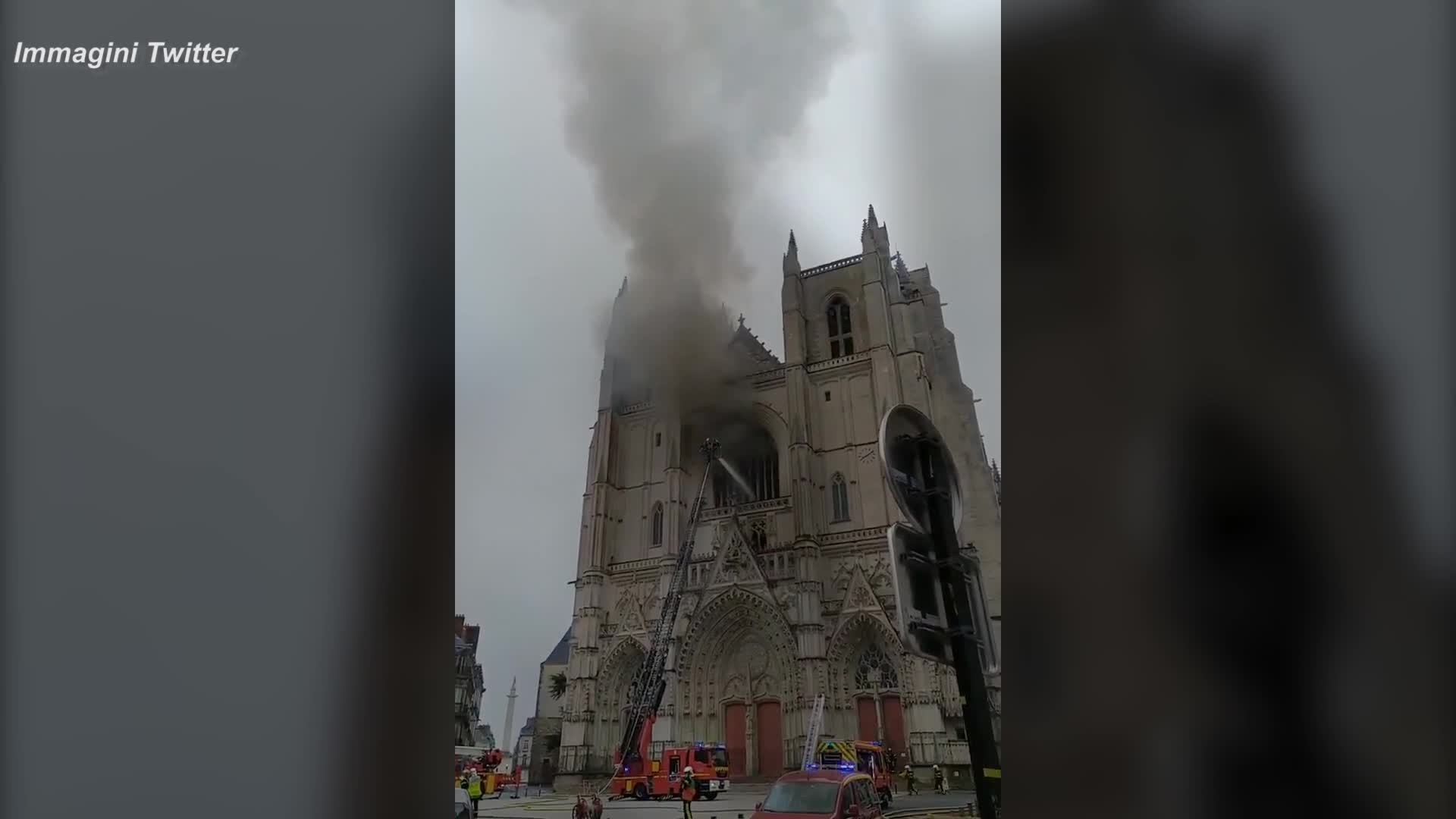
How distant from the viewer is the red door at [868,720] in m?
2.34

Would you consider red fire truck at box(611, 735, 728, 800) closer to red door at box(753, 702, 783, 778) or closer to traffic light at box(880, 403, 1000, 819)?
red door at box(753, 702, 783, 778)

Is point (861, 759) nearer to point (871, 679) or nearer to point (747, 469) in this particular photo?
point (871, 679)

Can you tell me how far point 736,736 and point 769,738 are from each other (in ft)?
0.31

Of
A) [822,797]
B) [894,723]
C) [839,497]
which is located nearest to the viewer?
[822,797]

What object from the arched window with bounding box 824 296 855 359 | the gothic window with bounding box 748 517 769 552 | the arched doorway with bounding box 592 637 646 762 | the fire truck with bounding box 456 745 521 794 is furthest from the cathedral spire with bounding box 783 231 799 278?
the fire truck with bounding box 456 745 521 794

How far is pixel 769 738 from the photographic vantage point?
237 cm

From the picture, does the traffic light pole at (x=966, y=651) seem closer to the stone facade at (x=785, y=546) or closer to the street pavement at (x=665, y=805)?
the street pavement at (x=665, y=805)

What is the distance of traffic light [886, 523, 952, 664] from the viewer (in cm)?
186

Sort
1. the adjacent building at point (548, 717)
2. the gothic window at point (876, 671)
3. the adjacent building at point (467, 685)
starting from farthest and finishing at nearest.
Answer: the adjacent building at point (548, 717)
the gothic window at point (876, 671)
the adjacent building at point (467, 685)

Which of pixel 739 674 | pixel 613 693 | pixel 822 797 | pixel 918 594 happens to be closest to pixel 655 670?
pixel 613 693

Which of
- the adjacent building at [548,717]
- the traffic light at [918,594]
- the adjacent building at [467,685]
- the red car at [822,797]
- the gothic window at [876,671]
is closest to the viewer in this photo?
the traffic light at [918,594]

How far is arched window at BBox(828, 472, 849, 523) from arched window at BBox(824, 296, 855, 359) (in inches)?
14.8

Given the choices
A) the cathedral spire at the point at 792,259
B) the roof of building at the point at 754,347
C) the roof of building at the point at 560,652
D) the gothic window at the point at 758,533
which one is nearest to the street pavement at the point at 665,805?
the roof of building at the point at 560,652

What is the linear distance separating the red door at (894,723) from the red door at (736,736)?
1.25ft
